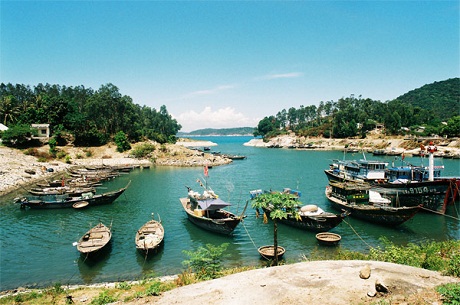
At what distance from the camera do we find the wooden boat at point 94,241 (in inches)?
928

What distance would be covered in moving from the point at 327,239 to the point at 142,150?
7415cm

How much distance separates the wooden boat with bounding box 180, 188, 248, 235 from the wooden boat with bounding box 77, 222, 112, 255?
332 inches

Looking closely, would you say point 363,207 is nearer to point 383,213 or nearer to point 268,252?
point 383,213

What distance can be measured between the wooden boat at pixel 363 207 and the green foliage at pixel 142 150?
6276 cm

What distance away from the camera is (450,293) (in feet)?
33.9

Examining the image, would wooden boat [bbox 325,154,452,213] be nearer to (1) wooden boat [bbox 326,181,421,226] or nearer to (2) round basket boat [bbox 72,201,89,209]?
(1) wooden boat [bbox 326,181,421,226]

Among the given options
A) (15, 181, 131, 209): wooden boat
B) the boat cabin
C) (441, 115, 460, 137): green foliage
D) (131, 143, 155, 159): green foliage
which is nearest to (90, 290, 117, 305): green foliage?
(15, 181, 131, 209): wooden boat

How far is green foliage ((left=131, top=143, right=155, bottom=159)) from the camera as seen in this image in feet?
297

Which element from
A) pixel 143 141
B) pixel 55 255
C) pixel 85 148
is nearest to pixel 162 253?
pixel 55 255

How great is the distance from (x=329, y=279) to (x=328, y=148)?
449 ft

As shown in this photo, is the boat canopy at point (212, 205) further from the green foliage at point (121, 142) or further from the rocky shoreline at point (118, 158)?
the green foliage at point (121, 142)

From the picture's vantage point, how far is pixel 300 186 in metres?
54.0

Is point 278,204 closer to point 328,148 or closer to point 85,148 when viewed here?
point 85,148

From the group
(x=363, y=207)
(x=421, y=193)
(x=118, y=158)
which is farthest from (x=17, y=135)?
(x=421, y=193)
